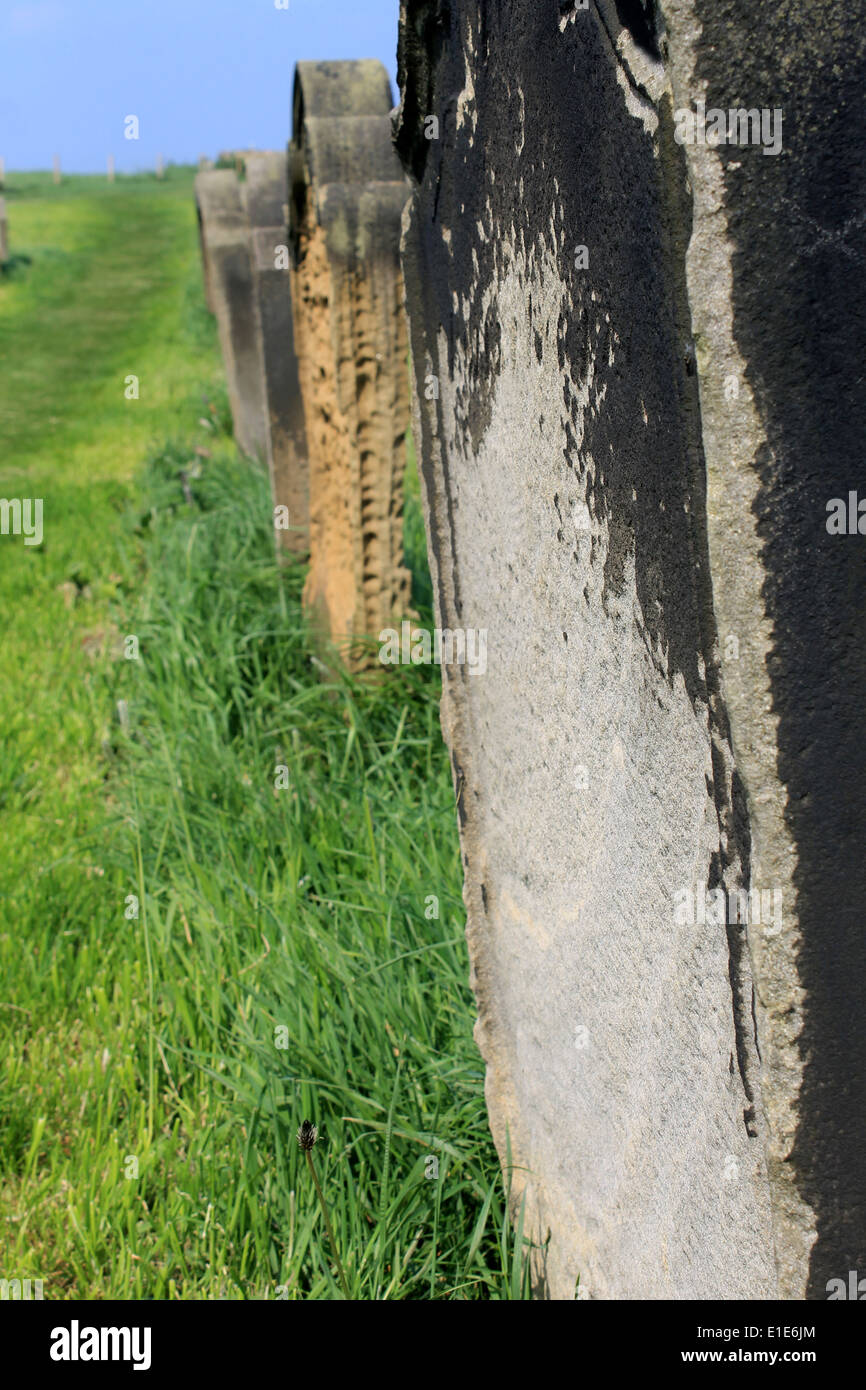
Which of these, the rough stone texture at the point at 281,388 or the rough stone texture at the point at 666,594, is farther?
the rough stone texture at the point at 281,388

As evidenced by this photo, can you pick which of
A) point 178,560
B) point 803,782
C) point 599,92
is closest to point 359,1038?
point 803,782

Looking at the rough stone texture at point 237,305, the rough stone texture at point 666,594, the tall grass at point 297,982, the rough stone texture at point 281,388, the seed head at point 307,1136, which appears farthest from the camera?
the rough stone texture at point 237,305

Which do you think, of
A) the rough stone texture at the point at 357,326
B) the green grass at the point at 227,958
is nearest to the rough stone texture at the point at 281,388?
the green grass at the point at 227,958

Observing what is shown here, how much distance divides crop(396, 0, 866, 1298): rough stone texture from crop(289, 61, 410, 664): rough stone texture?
1797 millimetres

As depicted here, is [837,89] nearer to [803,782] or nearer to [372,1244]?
[803,782]

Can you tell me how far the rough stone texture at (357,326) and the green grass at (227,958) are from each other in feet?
1.03

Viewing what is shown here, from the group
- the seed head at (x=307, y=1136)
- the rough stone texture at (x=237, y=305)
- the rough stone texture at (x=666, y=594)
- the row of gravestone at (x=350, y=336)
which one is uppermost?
the rough stone texture at (x=237, y=305)

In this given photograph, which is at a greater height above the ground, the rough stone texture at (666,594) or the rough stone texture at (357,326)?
the rough stone texture at (357,326)

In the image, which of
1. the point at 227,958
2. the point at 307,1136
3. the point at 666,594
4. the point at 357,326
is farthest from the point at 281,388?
the point at 666,594

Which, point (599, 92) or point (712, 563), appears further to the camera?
point (599, 92)

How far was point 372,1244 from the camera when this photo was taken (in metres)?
1.72

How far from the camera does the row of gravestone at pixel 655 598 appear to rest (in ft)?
2.55

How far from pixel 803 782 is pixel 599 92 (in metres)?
0.56

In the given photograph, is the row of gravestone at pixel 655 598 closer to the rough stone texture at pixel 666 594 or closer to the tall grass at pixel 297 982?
the rough stone texture at pixel 666 594
